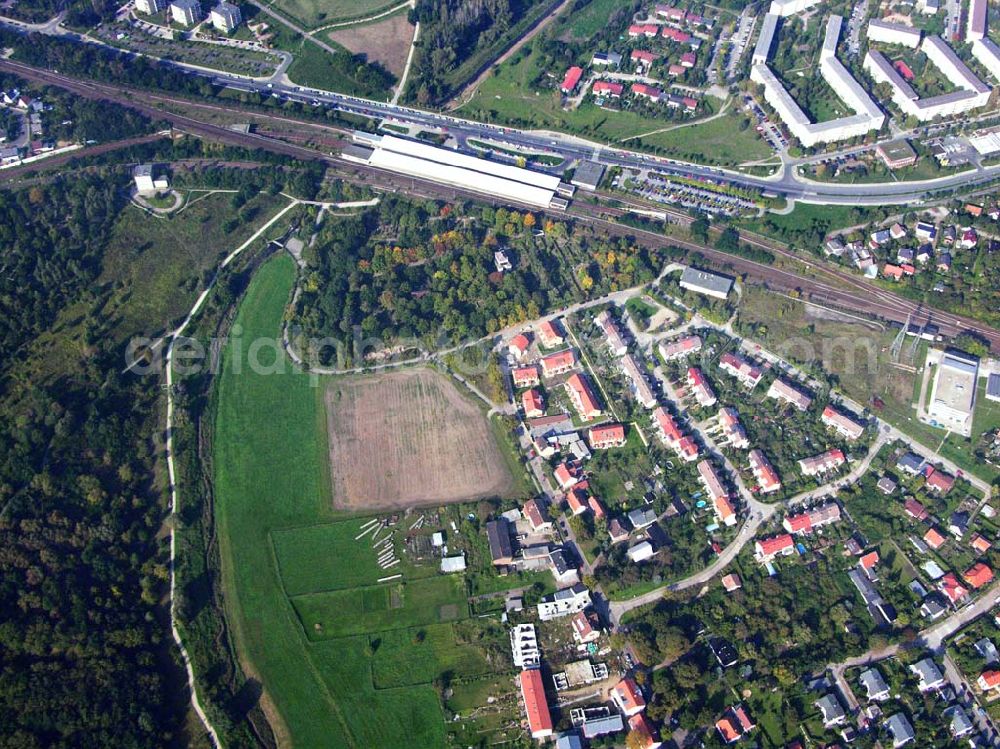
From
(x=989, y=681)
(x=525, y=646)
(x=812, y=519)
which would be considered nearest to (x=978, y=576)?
(x=989, y=681)

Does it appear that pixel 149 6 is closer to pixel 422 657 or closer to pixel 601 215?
pixel 601 215

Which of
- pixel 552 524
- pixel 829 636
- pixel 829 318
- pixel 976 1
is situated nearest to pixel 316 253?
pixel 552 524

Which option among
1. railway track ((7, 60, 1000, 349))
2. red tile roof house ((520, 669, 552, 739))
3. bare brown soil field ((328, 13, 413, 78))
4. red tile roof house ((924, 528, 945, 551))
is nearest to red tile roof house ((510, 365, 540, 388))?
railway track ((7, 60, 1000, 349))

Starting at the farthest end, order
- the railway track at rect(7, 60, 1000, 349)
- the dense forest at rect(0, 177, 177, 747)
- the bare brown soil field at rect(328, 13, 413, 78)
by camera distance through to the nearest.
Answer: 1. the bare brown soil field at rect(328, 13, 413, 78)
2. the railway track at rect(7, 60, 1000, 349)
3. the dense forest at rect(0, 177, 177, 747)

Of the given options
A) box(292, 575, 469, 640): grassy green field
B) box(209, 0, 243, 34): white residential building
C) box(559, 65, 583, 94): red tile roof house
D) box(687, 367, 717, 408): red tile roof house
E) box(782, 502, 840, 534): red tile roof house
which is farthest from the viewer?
box(209, 0, 243, 34): white residential building

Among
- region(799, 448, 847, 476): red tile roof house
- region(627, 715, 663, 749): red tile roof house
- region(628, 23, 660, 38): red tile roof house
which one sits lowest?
region(627, 715, 663, 749): red tile roof house

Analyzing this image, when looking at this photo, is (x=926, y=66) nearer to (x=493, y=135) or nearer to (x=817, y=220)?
(x=817, y=220)

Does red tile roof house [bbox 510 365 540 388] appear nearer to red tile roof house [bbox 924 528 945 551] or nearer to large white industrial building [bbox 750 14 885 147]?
red tile roof house [bbox 924 528 945 551]
